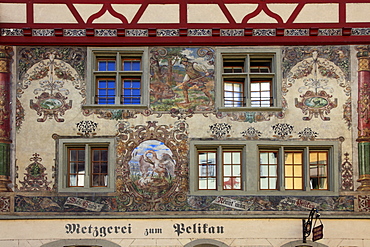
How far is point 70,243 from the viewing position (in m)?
11.6

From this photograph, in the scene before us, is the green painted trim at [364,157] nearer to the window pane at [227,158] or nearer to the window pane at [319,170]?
the window pane at [319,170]

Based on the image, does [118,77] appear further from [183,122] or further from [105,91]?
[183,122]

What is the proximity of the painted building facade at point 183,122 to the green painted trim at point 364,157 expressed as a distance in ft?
0.10

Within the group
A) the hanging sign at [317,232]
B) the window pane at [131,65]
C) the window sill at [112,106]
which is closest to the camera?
the hanging sign at [317,232]

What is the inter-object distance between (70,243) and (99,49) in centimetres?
462

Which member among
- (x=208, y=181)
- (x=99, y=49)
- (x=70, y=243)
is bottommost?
(x=70, y=243)

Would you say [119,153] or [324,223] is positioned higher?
[119,153]

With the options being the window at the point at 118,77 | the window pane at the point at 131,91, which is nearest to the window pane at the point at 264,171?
the window at the point at 118,77

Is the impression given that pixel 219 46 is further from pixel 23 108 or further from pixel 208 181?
pixel 23 108

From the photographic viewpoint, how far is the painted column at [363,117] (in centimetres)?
1180

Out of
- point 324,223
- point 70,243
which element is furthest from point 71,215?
point 324,223

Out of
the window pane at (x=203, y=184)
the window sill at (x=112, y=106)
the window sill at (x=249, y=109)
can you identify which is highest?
the window sill at (x=112, y=106)

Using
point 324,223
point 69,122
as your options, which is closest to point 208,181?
point 324,223

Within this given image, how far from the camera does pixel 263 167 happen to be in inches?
477
